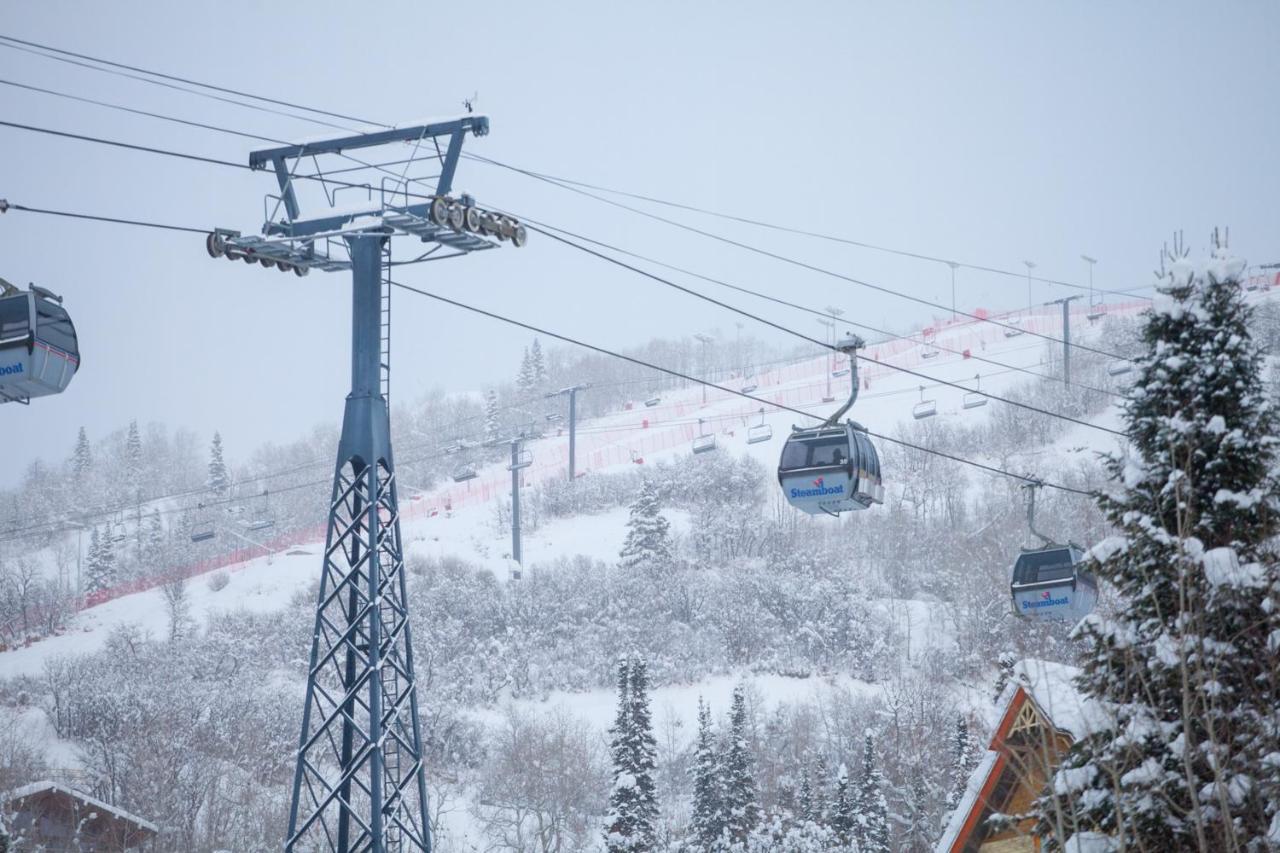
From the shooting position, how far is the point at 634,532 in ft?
223

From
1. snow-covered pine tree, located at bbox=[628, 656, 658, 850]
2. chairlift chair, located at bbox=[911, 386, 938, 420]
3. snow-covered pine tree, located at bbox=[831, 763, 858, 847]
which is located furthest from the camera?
chairlift chair, located at bbox=[911, 386, 938, 420]

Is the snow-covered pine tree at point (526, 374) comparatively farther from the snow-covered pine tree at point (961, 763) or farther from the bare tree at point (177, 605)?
the snow-covered pine tree at point (961, 763)

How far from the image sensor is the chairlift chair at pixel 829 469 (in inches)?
762

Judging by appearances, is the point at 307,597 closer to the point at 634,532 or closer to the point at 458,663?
the point at 458,663

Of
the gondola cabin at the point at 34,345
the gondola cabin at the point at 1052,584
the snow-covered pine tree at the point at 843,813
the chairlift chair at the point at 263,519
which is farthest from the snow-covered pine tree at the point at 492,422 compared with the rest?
→ the gondola cabin at the point at 34,345

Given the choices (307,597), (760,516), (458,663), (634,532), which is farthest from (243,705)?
(760,516)

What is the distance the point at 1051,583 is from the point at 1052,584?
23 millimetres

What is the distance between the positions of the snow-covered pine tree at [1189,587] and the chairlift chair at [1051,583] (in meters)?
11.1

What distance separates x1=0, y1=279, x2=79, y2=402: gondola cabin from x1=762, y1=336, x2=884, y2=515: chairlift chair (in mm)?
9514

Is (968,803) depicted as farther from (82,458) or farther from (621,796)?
(82,458)

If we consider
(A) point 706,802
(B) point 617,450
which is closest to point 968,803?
(A) point 706,802

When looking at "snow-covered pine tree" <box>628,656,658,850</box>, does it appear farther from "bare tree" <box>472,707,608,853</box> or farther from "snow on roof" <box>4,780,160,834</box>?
"snow on roof" <box>4,780,160,834</box>

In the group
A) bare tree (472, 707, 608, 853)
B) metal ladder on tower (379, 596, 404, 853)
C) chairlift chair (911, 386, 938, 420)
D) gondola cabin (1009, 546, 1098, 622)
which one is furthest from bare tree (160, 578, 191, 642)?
metal ladder on tower (379, 596, 404, 853)

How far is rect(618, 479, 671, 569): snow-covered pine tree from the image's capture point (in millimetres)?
67062
